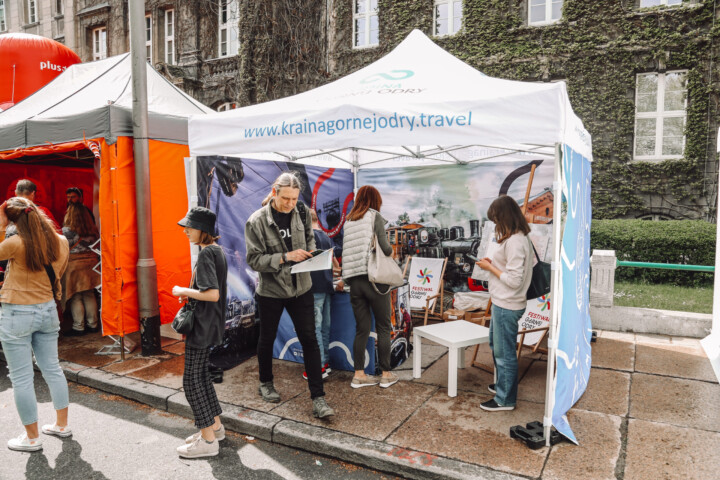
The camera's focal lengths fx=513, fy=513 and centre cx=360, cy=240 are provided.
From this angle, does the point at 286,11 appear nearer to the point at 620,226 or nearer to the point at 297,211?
the point at 620,226

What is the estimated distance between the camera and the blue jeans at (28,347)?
3.52m

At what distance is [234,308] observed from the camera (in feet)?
17.9

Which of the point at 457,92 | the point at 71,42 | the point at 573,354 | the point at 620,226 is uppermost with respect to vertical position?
the point at 71,42

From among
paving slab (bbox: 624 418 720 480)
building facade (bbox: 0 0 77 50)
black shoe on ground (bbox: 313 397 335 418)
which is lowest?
paving slab (bbox: 624 418 720 480)

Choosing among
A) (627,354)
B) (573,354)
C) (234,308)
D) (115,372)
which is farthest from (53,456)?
(627,354)

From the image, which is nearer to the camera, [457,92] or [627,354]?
[457,92]

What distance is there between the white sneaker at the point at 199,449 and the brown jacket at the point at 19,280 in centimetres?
145

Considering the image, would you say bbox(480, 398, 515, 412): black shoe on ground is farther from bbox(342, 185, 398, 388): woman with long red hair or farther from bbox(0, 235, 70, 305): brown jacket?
bbox(0, 235, 70, 305): brown jacket

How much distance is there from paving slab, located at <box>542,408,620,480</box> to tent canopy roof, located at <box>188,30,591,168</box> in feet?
6.99

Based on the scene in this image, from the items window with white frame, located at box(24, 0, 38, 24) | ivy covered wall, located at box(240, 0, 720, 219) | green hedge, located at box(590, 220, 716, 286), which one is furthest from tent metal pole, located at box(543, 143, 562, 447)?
window with white frame, located at box(24, 0, 38, 24)

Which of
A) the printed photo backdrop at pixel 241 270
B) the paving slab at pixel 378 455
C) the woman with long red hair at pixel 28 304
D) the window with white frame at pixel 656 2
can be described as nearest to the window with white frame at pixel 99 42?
the printed photo backdrop at pixel 241 270

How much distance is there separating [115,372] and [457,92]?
171 inches

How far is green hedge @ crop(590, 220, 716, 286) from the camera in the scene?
9.34 meters

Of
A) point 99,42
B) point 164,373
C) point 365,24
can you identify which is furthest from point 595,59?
point 99,42
